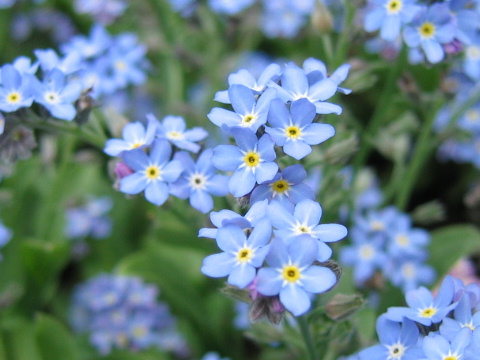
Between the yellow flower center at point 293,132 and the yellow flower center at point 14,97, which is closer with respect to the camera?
the yellow flower center at point 293,132

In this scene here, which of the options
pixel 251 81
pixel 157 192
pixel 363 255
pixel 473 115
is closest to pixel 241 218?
pixel 157 192

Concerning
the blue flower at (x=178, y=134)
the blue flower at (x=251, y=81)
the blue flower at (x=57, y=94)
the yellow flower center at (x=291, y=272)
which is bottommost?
the yellow flower center at (x=291, y=272)

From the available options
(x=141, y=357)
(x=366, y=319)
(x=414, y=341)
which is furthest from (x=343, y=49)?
(x=141, y=357)

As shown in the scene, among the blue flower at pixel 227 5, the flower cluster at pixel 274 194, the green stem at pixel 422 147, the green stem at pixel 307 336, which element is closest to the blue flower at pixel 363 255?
the green stem at pixel 422 147

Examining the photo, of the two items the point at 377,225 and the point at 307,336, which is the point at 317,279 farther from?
the point at 377,225

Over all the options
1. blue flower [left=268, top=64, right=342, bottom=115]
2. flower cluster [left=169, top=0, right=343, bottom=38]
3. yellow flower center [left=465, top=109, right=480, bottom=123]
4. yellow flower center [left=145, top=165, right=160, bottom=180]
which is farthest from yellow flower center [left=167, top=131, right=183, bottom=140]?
yellow flower center [left=465, top=109, right=480, bottom=123]

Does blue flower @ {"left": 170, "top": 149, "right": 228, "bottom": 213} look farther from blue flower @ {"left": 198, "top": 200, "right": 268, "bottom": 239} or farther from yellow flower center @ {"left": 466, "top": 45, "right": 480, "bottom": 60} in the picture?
yellow flower center @ {"left": 466, "top": 45, "right": 480, "bottom": 60}

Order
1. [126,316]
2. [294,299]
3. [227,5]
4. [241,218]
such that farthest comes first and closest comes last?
[227,5]
[126,316]
[241,218]
[294,299]

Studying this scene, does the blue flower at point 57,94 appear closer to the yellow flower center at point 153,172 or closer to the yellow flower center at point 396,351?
the yellow flower center at point 153,172
